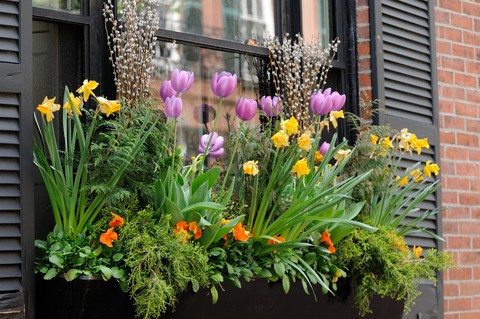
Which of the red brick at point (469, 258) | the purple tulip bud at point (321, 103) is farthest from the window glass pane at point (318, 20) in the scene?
the red brick at point (469, 258)

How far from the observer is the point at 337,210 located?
361 cm

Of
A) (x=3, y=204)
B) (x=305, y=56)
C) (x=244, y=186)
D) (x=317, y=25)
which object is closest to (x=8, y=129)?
(x=3, y=204)

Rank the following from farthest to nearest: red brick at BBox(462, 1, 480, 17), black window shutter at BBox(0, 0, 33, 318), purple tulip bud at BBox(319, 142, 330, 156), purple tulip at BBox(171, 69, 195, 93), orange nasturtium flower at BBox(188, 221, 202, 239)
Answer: red brick at BBox(462, 1, 480, 17)
purple tulip bud at BBox(319, 142, 330, 156)
purple tulip at BBox(171, 69, 195, 93)
orange nasturtium flower at BBox(188, 221, 202, 239)
black window shutter at BBox(0, 0, 33, 318)

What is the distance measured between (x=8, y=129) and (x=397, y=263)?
1.60 meters

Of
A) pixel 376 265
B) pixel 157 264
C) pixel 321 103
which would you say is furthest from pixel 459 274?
pixel 157 264

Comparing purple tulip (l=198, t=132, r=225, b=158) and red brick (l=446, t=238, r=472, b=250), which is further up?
purple tulip (l=198, t=132, r=225, b=158)

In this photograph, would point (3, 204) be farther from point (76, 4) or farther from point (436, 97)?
point (436, 97)

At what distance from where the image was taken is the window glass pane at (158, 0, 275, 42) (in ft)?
13.1

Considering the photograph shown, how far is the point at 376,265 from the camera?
12.2ft

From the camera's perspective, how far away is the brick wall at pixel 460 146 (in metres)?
4.86

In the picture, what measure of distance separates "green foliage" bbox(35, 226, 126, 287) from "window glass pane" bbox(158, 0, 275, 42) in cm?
118

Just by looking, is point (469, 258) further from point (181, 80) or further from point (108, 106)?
point (108, 106)

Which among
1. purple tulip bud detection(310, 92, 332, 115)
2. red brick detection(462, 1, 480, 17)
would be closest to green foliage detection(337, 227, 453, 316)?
purple tulip bud detection(310, 92, 332, 115)

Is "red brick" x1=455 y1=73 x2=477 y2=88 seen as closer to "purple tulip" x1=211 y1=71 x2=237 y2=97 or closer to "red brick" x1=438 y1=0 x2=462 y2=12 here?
"red brick" x1=438 y1=0 x2=462 y2=12
